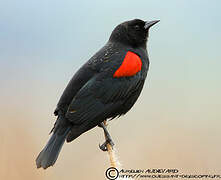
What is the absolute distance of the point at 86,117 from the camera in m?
2.23

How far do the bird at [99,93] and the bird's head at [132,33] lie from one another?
28 millimetres

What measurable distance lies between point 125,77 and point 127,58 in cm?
15

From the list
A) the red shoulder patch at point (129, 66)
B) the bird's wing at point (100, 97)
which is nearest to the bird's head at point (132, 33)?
the red shoulder patch at point (129, 66)

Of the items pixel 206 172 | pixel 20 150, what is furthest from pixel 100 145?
pixel 206 172

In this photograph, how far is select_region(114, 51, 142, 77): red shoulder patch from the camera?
2553mm

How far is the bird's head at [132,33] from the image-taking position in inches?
115

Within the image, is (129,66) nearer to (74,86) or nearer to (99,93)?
(99,93)

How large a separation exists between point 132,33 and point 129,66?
0.47m

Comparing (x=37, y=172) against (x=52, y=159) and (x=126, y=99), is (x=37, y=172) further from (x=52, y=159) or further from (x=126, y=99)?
(x=126, y=99)

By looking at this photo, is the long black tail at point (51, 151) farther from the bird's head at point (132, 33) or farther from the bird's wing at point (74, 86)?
the bird's head at point (132, 33)

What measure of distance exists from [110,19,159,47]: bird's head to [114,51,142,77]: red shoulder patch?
11.7 inches

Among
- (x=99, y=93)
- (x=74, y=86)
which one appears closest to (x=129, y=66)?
(x=99, y=93)

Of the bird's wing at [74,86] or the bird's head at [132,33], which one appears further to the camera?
the bird's head at [132,33]

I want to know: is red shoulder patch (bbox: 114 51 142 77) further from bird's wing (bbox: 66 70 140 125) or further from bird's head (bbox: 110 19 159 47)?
bird's head (bbox: 110 19 159 47)
